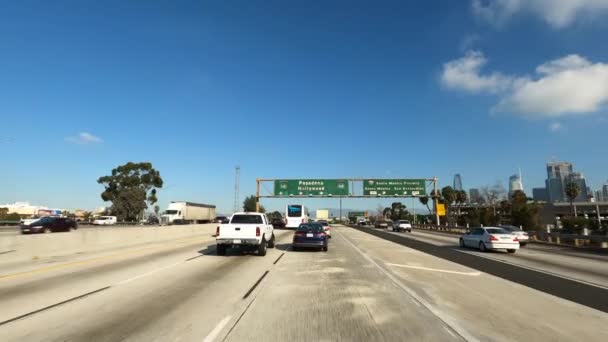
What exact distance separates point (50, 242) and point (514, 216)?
170 ft

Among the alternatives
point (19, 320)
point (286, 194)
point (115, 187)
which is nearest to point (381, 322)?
point (19, 320)

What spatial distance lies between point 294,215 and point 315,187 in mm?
6874

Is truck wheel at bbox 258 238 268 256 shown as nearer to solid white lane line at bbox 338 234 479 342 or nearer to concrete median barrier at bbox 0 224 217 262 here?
solid white lane line at bbox 338 234 479 342

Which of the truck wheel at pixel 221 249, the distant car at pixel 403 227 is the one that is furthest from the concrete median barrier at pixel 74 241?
the distant car at pixel 403 227

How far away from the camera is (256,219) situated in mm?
17812

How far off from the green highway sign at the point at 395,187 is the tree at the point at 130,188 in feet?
166

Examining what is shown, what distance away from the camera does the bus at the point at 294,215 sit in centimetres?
4919

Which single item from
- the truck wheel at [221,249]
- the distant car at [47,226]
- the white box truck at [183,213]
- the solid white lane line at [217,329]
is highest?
the white box truck at [183,213]

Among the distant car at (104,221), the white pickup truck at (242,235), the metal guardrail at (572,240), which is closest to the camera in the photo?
the white pickup truck at (242,235)

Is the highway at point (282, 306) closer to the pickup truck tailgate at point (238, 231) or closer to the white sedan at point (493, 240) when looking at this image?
the pickup truck tailgate at point (238, 231)

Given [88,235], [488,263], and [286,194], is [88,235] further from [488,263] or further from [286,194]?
[286,194]

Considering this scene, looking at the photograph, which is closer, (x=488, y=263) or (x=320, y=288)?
(x=320, y=288)

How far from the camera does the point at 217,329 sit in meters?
5.81

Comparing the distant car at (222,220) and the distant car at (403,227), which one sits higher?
the distant car at (222,220)
